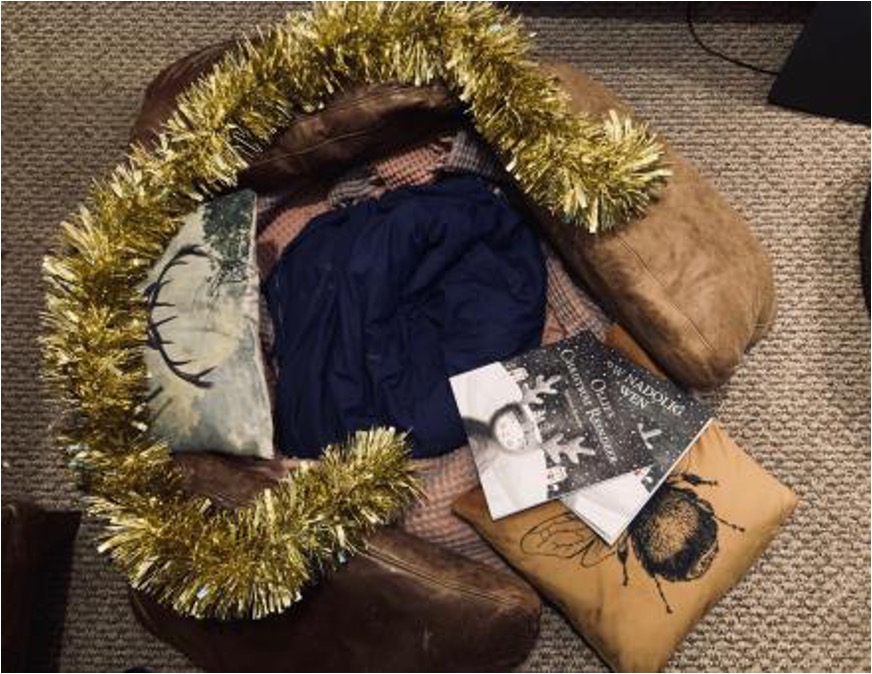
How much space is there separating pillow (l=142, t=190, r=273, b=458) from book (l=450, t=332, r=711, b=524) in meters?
0.28

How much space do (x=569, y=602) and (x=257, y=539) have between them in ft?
1.42

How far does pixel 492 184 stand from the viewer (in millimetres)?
1412

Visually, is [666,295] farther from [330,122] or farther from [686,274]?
[330,122]

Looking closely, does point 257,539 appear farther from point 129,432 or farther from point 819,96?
point 819,96

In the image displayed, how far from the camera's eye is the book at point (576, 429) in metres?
1.28

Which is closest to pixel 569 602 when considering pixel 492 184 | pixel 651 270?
pixel 651 270

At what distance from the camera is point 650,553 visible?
127cm

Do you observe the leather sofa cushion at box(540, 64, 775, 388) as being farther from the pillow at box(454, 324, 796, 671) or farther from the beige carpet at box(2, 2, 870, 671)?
the beige carpet at box(2, 2, 870, 671)

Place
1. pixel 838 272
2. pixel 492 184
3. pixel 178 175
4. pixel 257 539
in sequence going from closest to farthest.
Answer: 1. pixel 257 539
2. pixel 178 175
3. pixel 492 184
4. pixel 838 272

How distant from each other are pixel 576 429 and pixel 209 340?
0.51m

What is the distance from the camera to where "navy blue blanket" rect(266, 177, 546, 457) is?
52.1 inches

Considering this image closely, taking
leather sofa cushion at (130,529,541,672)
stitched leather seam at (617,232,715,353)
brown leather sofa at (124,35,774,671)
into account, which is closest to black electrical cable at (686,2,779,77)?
brown leather sofa at (124,35,774,671)

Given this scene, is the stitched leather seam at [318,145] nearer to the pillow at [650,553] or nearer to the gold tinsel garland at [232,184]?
the gold tinsel garland at [232,184]

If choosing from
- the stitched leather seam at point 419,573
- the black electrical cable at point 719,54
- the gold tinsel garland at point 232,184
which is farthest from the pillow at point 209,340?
the black electrical cable at point 719,54
